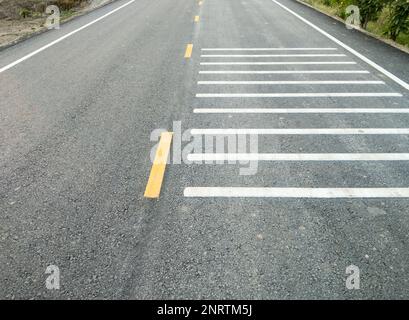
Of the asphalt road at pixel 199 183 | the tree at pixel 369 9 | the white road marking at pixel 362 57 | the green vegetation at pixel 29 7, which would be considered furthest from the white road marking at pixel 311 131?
the green vegetation at pixel 29 7

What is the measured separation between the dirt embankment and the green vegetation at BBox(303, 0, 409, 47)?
11.3m

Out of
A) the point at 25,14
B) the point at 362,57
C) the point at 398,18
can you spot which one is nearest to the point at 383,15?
the point at 398,18

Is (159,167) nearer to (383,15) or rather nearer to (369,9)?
(369,9)

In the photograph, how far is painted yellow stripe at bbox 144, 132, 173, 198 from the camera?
14.0 ft

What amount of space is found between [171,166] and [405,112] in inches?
163

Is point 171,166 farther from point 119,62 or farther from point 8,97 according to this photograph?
point 119,62

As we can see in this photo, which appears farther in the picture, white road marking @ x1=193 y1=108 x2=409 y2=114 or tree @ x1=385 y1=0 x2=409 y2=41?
tree @ x1=385 y1=0 x2=409 y2=41

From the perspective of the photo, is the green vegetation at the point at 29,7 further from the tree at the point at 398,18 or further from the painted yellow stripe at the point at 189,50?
the tree at the point at 398,18

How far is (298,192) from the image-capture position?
422cm

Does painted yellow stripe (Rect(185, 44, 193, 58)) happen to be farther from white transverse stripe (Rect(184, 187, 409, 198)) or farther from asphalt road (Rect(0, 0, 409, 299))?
white transverse stripe (Rect(184, 187, 409, 198))

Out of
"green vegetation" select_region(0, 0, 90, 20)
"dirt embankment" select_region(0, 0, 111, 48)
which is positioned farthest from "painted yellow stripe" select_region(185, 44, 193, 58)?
"green vegetation" select_region(0, 0, 90, 20)

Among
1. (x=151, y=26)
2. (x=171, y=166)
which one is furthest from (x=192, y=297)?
(x=151, y=26)

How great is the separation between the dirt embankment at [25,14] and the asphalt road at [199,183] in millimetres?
4819

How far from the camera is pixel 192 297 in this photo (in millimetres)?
2982
